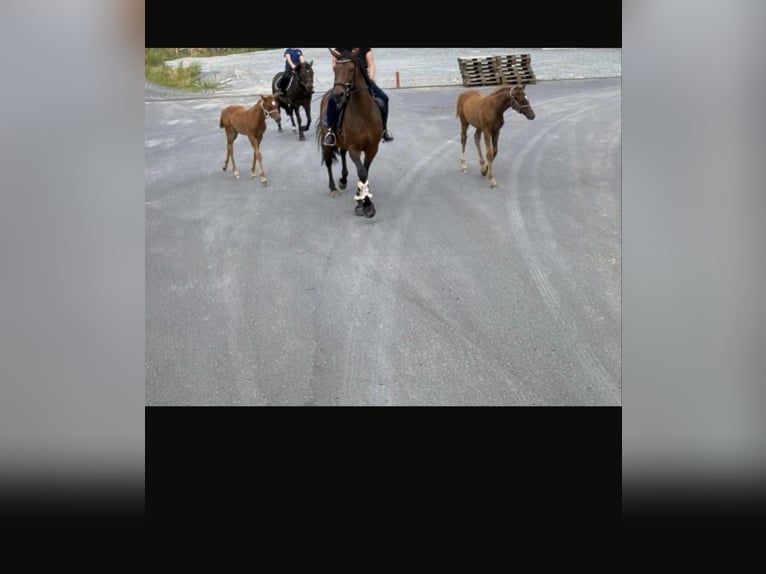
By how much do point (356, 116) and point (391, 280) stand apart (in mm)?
2631

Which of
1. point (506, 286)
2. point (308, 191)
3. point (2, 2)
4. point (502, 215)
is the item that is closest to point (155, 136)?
point (308, 191)

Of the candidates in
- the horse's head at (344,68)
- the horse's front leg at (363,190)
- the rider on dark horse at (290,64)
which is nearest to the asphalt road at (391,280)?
the horse's front leg at (363,190)

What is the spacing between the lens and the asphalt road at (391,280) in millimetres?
6484

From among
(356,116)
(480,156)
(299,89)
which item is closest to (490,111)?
(480,156)

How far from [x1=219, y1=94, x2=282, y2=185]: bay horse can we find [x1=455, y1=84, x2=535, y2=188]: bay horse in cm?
304

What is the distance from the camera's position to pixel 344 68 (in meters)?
9.06

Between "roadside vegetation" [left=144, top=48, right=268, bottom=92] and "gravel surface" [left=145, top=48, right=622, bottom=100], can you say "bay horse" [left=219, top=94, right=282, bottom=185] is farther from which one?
"gravel surface" [left=145, top=48, right=622, bottom=100]

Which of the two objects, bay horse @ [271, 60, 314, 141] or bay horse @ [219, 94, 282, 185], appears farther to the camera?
bay horse @ [271, 60, 314, 141]

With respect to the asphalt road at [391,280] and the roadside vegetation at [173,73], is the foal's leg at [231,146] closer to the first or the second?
the asphalt road at [391,280]

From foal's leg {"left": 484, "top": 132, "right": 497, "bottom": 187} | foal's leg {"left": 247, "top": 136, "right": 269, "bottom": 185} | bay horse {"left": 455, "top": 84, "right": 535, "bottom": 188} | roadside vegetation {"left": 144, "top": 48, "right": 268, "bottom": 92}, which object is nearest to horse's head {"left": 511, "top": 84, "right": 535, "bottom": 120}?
bay horse {"left": 455, "top": 84, "right": 535, "bottom": 188}

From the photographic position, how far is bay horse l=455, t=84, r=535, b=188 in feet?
35.3

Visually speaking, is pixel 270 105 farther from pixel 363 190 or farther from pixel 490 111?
pixel 490 111

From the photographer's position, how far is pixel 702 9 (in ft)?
12.7

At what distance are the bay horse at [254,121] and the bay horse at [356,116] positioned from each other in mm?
1125
